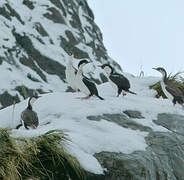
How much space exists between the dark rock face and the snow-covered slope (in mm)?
93

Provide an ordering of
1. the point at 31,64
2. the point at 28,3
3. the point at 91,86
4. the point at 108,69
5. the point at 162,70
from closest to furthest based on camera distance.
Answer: the point at 91,86 < the point at 108,69 < the point at 162,70 < the point at 31,64 < the point at 28,3

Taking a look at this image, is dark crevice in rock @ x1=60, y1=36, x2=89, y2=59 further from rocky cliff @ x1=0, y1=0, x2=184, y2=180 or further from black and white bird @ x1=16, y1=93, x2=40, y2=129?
black and white bird @ x1=16, y1=93, x2=40, y2=129

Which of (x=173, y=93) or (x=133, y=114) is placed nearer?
(x=133, y=114)

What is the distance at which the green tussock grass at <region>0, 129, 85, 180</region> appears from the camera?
546cm

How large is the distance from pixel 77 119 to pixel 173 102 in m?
2.74

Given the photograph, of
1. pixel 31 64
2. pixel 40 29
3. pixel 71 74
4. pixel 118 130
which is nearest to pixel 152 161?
pixel 118 130

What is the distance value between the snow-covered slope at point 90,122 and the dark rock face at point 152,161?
0.09 meters

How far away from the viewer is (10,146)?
552 cm

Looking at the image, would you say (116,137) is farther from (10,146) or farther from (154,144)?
(10,146)

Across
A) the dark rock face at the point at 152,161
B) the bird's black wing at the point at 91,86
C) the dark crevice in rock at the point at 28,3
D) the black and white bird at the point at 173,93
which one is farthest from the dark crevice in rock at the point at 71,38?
the dark rock face at the point at 152,161

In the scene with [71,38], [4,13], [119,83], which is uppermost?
[119,83]

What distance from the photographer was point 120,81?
29.6ft

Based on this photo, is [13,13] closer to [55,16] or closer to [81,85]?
[55,16]

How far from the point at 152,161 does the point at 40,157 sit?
135 centimetres
